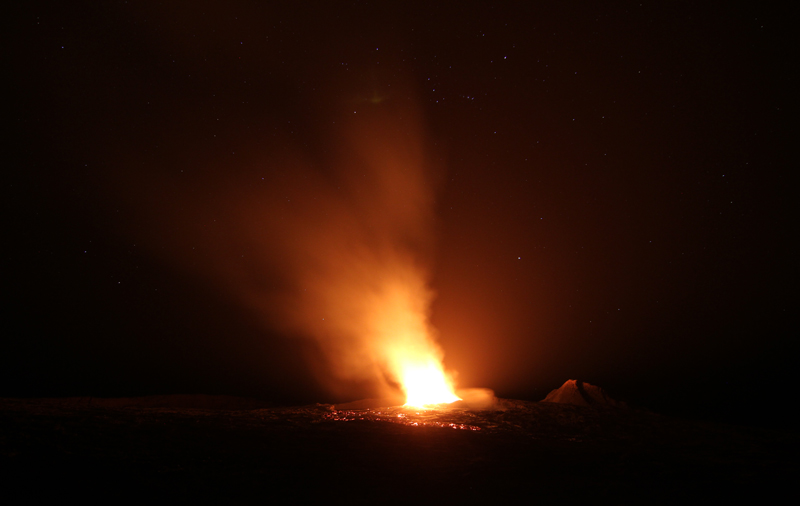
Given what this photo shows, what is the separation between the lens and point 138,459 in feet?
20.0

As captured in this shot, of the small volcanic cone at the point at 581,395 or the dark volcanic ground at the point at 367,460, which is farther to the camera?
the small volcanic cone at the point at 581,395

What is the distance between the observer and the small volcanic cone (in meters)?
16.6

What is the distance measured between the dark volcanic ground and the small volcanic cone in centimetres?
499

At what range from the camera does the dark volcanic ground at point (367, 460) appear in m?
5.21

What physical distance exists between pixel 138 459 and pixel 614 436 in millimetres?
10819

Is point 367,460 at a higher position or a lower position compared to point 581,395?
lower

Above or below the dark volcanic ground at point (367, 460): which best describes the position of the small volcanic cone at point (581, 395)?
above

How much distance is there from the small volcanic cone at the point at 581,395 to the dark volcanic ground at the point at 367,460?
4994mm

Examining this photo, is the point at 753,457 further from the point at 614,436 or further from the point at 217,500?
the point at 217,500

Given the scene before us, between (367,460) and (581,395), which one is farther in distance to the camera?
(581,395)

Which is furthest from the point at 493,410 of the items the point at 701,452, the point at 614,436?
the point at 701,452

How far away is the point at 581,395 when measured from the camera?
17.1m

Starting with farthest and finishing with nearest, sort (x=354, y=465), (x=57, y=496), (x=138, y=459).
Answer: (x=354, y=465) < (x=138, y=459) < (x=57, y=496)

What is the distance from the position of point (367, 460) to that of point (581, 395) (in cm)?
1336
